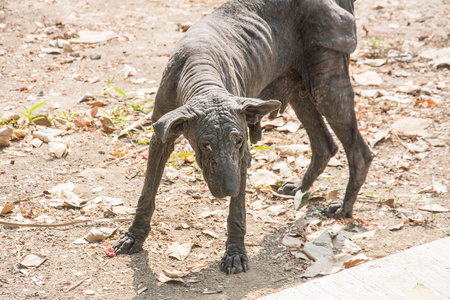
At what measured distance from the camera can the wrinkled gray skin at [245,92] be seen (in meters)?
3.56

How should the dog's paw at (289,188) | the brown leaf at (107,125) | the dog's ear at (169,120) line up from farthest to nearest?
the brown leaf at (107,125), the dog's paw at (289,188), the dog's ear at (169,120)

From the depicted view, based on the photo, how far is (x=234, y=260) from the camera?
4.29 m

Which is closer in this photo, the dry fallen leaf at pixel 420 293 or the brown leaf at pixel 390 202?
the dry fallen leaf at pixel 420 293

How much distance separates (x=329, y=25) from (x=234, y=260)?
2.19m

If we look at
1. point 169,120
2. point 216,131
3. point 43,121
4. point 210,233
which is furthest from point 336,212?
point 43,121

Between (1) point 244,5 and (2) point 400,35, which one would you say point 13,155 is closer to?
(1) point 244,5

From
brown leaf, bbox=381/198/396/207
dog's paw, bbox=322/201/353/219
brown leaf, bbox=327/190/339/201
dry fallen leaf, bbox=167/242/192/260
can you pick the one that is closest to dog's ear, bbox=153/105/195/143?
dry fallen leaf, bbox=167/242/192/260

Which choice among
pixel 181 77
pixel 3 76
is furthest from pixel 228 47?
pixel 3 76

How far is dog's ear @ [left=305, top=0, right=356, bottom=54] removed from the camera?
4.73m

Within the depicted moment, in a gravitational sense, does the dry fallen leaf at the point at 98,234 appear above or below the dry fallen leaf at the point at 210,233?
above

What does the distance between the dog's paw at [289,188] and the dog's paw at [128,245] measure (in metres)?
1.78

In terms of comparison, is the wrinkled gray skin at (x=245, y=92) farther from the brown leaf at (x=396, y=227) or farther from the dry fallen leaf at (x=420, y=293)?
the dry fallen leaf at (x=420, y=293)

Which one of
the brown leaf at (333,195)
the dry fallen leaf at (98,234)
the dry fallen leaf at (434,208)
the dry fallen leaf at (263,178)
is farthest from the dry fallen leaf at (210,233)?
the dry fallen leaf at (434,208)

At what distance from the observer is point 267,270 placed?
4.40m
